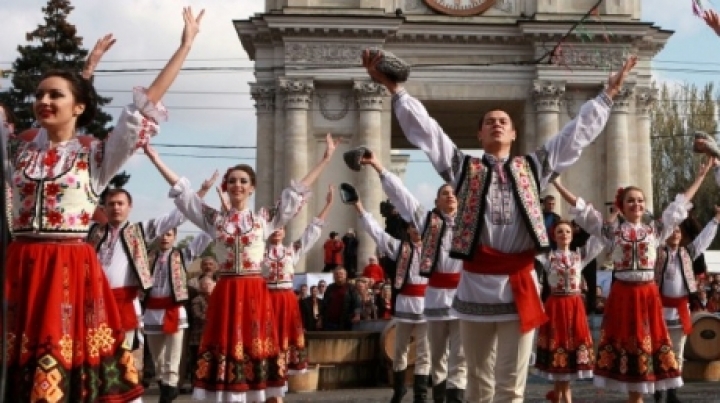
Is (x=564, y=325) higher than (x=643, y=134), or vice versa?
(x=643, y=134)

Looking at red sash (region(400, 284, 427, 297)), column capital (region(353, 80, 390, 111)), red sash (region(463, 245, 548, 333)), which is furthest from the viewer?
column capital (region(353, 80, 390, 111))

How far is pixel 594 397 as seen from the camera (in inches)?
486

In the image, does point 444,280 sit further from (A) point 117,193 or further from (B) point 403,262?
(A) point 117,193

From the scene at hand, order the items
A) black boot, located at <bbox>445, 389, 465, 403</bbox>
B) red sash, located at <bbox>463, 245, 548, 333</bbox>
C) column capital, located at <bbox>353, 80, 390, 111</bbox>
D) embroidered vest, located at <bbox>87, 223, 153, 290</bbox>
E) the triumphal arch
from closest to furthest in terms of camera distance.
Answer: red sash, located at <bbox>463, 245, 548, 333</bbox> → black boot, located at <bbox>445, 389, 465, 403</bbox> → embroidered vest, located at <bbox>87, 223, 153, 290</bbox> → the triumphal arch → column capital, located at <bbox>353, 80, 390, 111</bbox>

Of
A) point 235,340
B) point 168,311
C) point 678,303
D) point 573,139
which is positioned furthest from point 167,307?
point 573,139

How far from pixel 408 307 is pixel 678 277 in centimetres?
302

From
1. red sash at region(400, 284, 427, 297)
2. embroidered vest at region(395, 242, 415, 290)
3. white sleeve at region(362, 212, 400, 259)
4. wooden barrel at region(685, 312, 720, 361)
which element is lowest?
wooden barrel at region(685, 312, 720, 361)

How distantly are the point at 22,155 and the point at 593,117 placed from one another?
3144 millimetres

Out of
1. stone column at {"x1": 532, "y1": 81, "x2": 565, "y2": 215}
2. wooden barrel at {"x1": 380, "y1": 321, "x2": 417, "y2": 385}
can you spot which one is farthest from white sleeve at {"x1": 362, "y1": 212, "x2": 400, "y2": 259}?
stone column at {"x1": 532, "y1": 81, "x2": 565, "y2": 215}

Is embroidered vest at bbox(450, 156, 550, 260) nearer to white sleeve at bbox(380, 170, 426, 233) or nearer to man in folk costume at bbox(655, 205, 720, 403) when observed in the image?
white sleeve at bbox(380, 170, 426, 233)

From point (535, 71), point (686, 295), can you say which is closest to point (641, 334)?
point (686, 295)

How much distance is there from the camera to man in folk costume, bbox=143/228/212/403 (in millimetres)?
11852

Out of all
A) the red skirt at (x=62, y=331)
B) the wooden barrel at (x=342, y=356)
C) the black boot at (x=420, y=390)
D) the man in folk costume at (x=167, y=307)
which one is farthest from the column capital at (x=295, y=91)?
the red skirt at (x=62, y=331)

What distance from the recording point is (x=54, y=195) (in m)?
5.15
